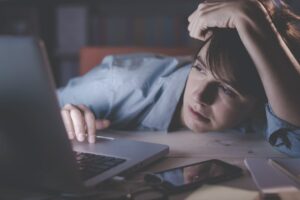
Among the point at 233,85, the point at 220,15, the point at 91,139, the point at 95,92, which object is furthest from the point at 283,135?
the point at 95,92

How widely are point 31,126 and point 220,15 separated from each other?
22.2 inches

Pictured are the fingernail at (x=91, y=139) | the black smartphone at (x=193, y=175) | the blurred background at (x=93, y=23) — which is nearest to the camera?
the black smartphone at (x=193, y=175)

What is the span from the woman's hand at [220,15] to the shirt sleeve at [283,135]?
20 centimetres

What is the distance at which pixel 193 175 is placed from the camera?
A: 2.05 ft

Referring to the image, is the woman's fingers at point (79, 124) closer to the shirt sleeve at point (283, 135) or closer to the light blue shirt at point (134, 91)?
the light blue shirt at point (134, 91)

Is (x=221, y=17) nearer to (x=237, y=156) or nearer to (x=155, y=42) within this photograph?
(x=237, y=156)

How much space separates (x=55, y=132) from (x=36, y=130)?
28 mm

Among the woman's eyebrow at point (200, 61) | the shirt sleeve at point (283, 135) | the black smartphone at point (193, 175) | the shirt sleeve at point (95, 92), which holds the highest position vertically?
the woman's eyebrow at point (200, 61)

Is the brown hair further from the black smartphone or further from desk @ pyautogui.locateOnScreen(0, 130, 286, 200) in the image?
the black smartphone

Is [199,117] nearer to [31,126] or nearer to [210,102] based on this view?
[210,102]

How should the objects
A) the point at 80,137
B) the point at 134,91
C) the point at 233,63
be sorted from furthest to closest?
the point at 134,91 → the point at 233,63 → the point at 80,137

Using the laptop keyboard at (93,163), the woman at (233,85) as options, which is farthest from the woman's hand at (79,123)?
the laptop keyboard at (93,163)

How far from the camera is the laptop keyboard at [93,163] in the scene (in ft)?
1.96

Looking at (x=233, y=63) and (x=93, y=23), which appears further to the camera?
(x=93, y=23)
